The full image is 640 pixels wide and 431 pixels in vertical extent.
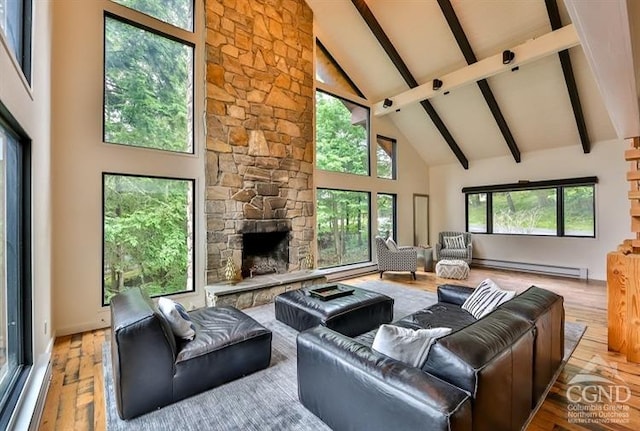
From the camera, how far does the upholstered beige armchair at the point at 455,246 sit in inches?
287

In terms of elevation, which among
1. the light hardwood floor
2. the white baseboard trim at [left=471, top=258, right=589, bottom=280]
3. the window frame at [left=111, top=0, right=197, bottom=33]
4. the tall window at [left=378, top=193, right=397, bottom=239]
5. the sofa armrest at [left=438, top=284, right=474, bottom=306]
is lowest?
the light hardwood floor

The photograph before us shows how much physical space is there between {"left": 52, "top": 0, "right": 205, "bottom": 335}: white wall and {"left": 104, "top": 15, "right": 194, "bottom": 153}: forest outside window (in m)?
0.15

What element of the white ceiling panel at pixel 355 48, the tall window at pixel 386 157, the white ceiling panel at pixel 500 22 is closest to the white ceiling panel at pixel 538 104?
the white ceiling panel at pixel 500 22

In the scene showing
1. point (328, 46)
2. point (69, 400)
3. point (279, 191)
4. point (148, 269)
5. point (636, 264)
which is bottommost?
point (69, 400)

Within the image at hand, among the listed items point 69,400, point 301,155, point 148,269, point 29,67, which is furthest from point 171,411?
point 301,155

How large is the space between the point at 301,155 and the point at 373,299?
3.10m

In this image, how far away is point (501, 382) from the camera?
5.08 ft

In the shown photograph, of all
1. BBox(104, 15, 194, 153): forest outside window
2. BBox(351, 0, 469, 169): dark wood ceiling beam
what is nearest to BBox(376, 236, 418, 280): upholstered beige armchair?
BBox(351, 0, 469, 169): dark wood ceiling beam

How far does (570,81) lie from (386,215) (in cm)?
425

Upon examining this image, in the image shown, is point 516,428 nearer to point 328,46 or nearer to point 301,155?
point 301,155

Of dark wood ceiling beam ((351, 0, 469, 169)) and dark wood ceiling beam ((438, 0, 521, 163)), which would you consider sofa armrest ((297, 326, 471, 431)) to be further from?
dark wood ceiling beam ((351, 0, 469, 169))

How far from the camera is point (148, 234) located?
416 cm

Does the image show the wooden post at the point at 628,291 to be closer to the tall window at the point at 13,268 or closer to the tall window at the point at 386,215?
the tall window at the point at 386,215

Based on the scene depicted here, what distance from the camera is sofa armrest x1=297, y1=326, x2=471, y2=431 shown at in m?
1.30
